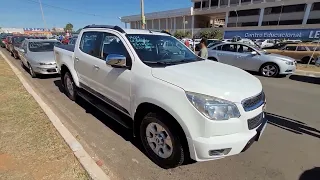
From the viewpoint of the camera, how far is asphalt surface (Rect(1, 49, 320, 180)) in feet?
9.37

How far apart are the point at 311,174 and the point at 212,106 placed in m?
1.82

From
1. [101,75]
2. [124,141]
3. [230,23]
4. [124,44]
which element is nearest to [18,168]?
[124,141]

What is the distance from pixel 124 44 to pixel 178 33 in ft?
194

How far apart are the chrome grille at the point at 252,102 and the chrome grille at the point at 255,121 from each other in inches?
5.5

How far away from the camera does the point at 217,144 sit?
238cm

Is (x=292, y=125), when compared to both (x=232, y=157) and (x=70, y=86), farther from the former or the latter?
(x=70, y=86)

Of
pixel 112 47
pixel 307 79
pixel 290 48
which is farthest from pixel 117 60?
pixel 290 48

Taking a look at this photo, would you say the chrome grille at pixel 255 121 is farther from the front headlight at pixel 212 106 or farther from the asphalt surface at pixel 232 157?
the asphalt surface at pixel 232 157

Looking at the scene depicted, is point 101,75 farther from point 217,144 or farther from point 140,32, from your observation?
point 217,144

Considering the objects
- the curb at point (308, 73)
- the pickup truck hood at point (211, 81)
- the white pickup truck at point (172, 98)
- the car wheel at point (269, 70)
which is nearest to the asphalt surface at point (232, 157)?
the white pickup truck at point (172, 98)

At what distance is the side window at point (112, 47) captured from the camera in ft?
11.2

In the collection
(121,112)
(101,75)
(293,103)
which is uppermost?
(101,75)

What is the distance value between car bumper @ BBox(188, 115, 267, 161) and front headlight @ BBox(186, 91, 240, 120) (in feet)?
0.82

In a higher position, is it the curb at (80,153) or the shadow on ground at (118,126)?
the curb at (80,153)
